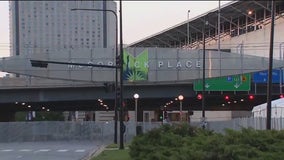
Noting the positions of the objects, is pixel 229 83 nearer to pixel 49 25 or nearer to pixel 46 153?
pixel 46 153

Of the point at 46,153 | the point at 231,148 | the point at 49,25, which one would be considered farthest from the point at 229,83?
the point at 49,25

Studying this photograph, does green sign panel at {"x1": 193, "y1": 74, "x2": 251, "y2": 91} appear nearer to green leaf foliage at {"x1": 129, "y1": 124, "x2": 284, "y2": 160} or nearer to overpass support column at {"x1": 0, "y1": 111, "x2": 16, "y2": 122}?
overpass support column at {"x1": 0, "y1": 111, "x2": 16, "y2": 122}

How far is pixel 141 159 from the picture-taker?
57.7 ft

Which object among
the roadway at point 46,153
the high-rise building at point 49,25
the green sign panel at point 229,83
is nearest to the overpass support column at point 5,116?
the high-rise building at point 49,25

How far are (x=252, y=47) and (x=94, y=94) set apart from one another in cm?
2893

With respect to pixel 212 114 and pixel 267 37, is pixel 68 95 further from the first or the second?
pixel 212 114

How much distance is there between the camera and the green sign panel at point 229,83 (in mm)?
66812

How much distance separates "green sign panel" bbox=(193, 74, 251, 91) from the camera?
66.8 meters

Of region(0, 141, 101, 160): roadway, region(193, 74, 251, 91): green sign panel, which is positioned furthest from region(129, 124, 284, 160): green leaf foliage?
region(193, 74, 251, 91): green sign panel

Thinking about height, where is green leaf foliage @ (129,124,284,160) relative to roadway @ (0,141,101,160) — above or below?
above

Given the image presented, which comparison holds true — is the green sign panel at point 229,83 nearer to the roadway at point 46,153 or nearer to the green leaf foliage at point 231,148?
the roadway at point 46,153

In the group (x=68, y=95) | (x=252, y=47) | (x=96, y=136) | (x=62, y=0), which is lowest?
(x=96, y=136)

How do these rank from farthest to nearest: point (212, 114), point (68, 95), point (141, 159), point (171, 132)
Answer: point (212, 114), point (68, 95), point (171, 132), point (141, 159)

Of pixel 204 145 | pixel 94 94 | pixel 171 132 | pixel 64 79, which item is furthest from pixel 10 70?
pixel 204 145
